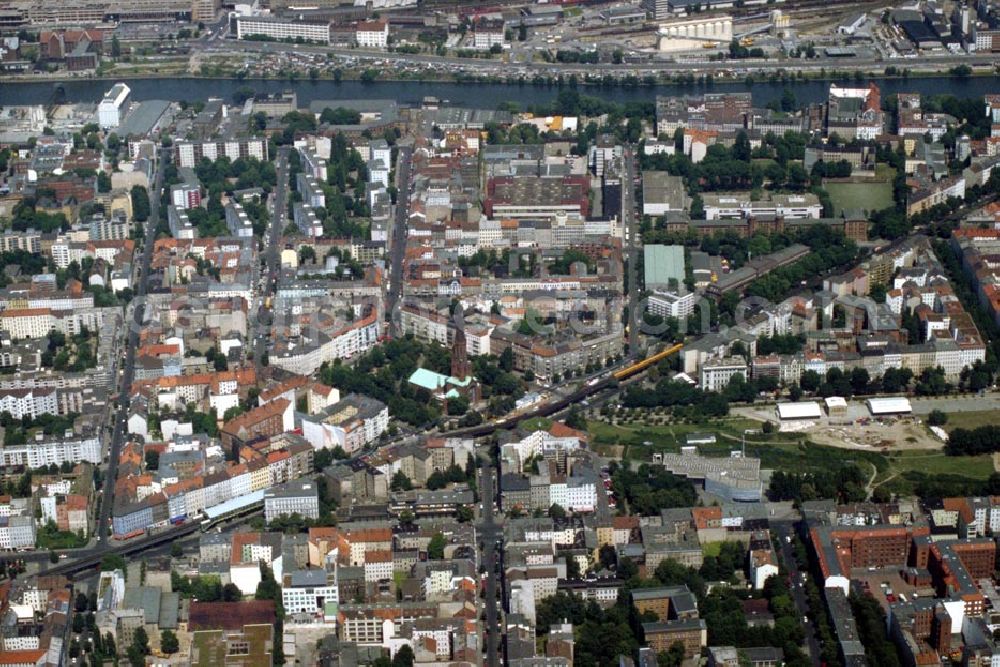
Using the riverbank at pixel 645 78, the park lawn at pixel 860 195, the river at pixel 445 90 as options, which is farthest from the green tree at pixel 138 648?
the riverbank at pixel 645 78

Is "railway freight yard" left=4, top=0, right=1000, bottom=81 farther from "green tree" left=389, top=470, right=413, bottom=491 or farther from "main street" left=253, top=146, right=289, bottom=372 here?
"green tree" left=389, top=470, right=413, bottom=491

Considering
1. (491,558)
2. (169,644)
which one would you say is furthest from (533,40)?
(169,644)

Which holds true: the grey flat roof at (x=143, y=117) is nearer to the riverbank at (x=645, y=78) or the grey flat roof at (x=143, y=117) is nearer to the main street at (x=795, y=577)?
the riverbank at (x=645, y=78)

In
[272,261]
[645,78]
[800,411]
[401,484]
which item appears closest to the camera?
[401,484]

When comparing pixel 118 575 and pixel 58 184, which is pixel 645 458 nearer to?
pixel 118 575

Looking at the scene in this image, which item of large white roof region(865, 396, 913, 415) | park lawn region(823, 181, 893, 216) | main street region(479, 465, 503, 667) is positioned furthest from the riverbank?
main street region(479, 465, 503, 667)

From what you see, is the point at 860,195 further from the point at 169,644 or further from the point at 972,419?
the point at 169,644
